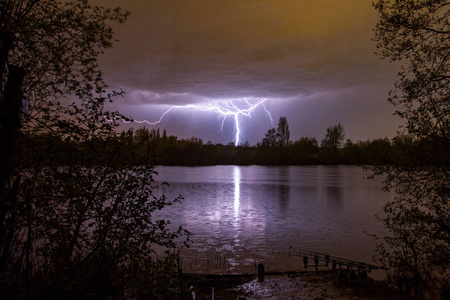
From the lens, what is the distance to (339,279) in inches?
539

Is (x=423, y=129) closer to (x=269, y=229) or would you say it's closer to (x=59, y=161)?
(x=59, y=161)

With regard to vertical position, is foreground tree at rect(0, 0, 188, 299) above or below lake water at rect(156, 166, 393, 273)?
above

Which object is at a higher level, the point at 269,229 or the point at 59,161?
the point at 59,161

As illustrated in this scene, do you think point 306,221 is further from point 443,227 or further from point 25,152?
point 25,152

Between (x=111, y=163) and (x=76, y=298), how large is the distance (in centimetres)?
309

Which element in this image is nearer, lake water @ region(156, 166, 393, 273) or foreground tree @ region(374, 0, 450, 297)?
foreground tree @ region(374, 0, 450, 297)

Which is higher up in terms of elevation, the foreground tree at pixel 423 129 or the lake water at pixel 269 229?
the foreground tree at pixel 423 129

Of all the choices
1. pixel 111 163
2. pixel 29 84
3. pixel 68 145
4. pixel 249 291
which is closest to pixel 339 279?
pixel 249 291

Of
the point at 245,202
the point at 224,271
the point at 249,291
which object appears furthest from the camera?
the point at 245,202

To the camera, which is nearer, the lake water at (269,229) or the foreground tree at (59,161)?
the foreground tree at (59,161)

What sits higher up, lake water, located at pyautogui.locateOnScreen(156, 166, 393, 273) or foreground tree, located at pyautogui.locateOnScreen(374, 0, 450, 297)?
foreground tree, located at pyautogui.locateOnScreen(374, 0, 450, 297)

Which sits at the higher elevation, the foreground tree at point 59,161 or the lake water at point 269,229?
the foreground tree at point 59,161

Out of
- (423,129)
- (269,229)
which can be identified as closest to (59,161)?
(423,129)

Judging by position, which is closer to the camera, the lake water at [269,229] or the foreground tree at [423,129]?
the foreground tree at [423,129]
